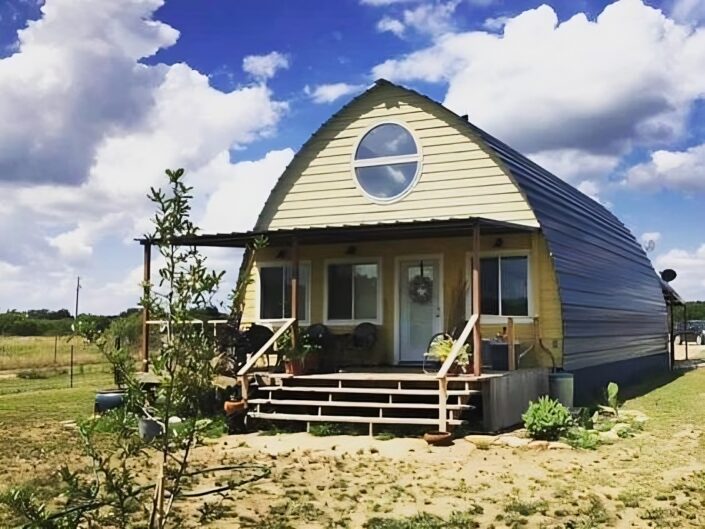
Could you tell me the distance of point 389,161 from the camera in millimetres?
13680

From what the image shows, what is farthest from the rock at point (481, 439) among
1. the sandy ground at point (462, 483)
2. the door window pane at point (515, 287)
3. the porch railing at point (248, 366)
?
the door window pane at point (515, 287)

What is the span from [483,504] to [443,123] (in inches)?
320

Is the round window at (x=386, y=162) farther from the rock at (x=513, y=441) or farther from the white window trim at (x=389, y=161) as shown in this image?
the rock at (x=513, y=441)

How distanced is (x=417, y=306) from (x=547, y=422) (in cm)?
433

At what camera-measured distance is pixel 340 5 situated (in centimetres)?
1005

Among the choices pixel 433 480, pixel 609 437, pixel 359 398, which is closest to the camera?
pixel 433 480

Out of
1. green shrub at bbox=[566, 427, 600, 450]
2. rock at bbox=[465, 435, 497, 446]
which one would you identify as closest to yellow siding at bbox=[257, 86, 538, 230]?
green shrub at bbox=[566, 427, 600, 450]

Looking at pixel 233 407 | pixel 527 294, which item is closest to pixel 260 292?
pixel 233 407

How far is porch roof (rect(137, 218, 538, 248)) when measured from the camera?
10.9 meters

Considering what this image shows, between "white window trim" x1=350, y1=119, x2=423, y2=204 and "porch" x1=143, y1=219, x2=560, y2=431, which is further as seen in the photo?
"white window trim" x1=350, y1=119, x2=423, y2=204

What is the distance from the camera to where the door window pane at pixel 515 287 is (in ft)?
41.1

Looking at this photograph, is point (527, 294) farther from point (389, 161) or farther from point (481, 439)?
point (481, 439)

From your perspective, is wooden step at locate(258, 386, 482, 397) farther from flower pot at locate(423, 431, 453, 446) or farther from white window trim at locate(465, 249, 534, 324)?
white window trim at locate(465, 249, 534, 324)

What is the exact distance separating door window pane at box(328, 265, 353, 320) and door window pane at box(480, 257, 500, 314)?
7.84 feet
